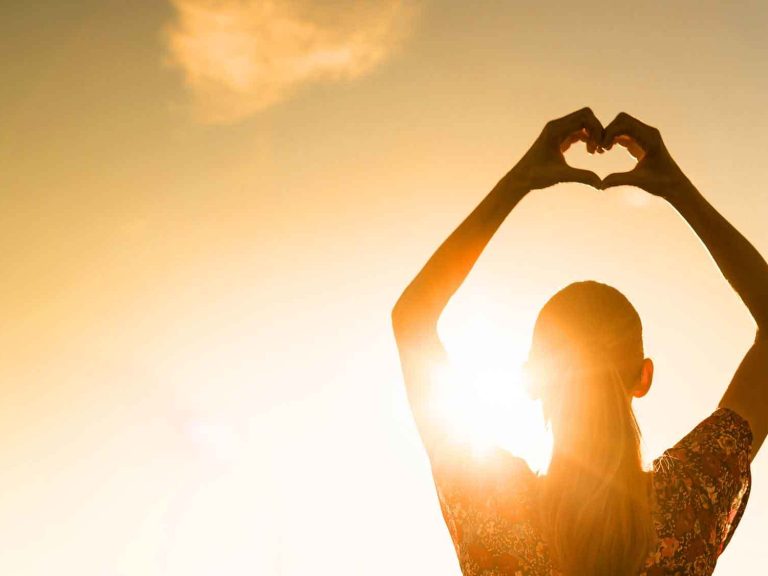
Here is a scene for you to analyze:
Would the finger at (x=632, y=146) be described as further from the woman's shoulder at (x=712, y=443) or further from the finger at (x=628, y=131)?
the woman's shoulder at (x=712, y=443)

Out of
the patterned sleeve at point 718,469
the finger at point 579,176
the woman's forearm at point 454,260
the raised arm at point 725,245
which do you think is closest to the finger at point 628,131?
the raised arm at point 725,245

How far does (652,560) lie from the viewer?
7.40 ft

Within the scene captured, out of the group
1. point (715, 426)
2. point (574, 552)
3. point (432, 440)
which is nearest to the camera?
point (574, 552)

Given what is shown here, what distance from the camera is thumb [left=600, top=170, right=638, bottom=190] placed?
262cm

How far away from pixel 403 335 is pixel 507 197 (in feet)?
2.18

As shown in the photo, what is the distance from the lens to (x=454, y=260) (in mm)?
2492

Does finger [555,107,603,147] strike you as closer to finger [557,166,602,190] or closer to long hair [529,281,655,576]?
finger [557,166,602,190]

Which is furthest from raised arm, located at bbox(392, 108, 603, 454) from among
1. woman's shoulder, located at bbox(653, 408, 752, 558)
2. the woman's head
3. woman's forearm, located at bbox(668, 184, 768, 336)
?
woman's shoulder, located at bbox(653, 408, 752, 558)

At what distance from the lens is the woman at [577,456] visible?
220 cm

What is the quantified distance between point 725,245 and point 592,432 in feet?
3.55

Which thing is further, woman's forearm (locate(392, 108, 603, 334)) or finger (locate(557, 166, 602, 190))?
finger (locate(557, 166, 602, 190))

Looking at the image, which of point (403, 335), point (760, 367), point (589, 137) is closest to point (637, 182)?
point (589, 137)

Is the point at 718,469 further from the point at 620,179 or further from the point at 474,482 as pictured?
the point at 620,179

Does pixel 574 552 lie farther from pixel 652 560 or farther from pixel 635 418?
pixel 635 418
